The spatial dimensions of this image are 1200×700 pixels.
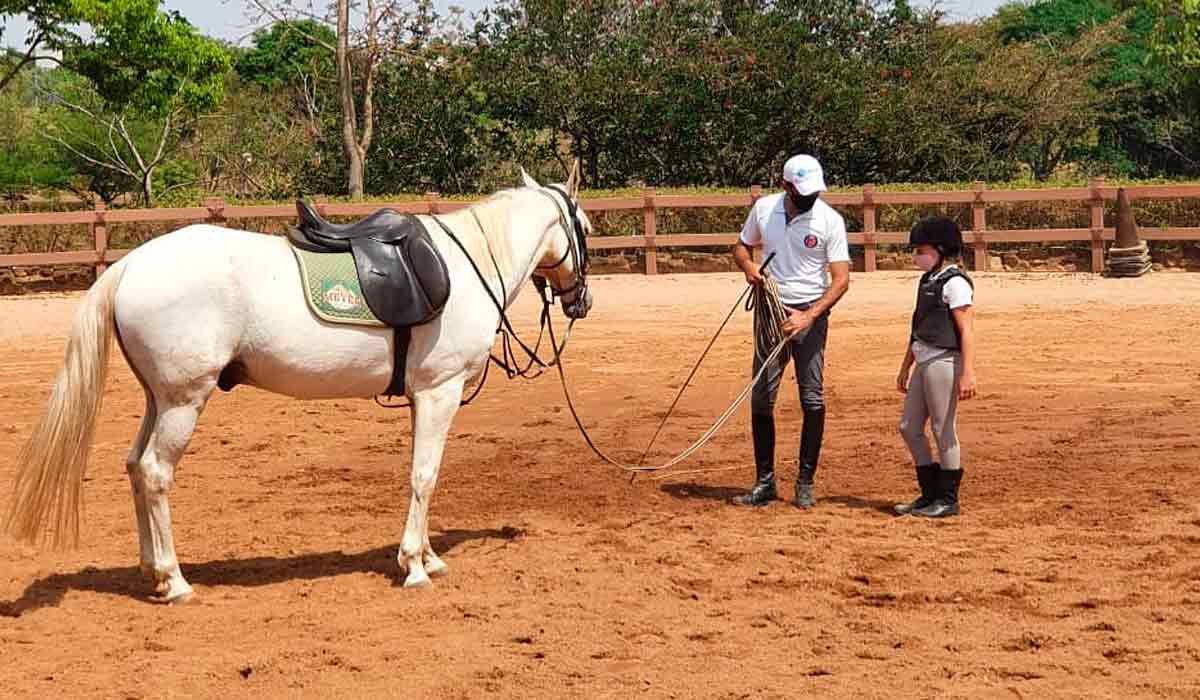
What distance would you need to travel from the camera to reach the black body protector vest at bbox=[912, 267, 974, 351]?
24.4 ft

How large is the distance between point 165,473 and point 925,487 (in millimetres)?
3849

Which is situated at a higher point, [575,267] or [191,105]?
[191,105]

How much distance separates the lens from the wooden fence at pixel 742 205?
1894 centimetres

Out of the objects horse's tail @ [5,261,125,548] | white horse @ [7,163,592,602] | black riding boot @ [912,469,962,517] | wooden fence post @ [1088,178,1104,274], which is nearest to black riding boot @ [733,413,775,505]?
black riding boot @ [912,469,962,517]

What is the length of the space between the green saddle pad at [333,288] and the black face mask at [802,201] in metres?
2.42

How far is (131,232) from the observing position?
842 inches

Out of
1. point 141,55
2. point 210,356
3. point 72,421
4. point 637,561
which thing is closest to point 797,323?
point 637,561

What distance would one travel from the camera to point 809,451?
7.96 metres

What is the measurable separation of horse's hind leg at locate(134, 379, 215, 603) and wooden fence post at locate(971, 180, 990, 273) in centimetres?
1481

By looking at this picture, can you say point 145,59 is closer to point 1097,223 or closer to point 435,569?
point 1097,223

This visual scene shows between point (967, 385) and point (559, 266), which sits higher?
point (559, 266)

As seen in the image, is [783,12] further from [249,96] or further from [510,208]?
[510,208]

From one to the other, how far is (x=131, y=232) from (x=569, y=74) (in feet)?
29.2

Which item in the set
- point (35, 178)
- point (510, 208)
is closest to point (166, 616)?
point (510, 208)
